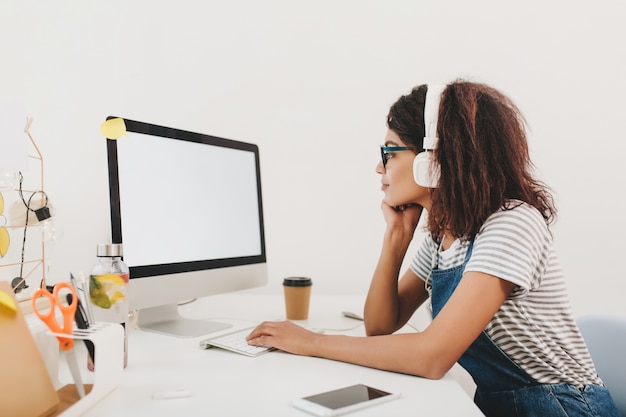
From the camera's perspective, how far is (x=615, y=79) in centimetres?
183

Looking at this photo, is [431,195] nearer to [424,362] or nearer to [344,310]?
[424,362]

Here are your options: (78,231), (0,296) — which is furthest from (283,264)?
(0,296)

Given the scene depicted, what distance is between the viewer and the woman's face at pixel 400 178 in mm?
1224

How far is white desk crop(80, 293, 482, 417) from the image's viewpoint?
0.75 meters

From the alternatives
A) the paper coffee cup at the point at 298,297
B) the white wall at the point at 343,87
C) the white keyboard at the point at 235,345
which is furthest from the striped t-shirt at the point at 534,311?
the white wall at the point at 343,87

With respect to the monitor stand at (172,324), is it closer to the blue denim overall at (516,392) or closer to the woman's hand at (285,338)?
the woman's hand at (285,338)

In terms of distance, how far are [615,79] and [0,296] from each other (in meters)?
1.92

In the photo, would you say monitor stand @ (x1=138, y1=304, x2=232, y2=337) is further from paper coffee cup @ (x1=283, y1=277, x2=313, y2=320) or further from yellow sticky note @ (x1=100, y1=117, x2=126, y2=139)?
yellow sticky note @ (x1=100, y1=117, x2=126, y2=139)

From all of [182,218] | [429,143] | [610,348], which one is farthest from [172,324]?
[610,348]

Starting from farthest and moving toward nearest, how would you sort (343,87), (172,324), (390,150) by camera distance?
(343,87), (172,324), (390,150)

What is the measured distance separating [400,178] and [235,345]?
531 mm

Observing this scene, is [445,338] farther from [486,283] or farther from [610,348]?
[610,348]

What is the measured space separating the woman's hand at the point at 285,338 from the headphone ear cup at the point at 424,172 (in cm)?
39

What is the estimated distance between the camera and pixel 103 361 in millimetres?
766
